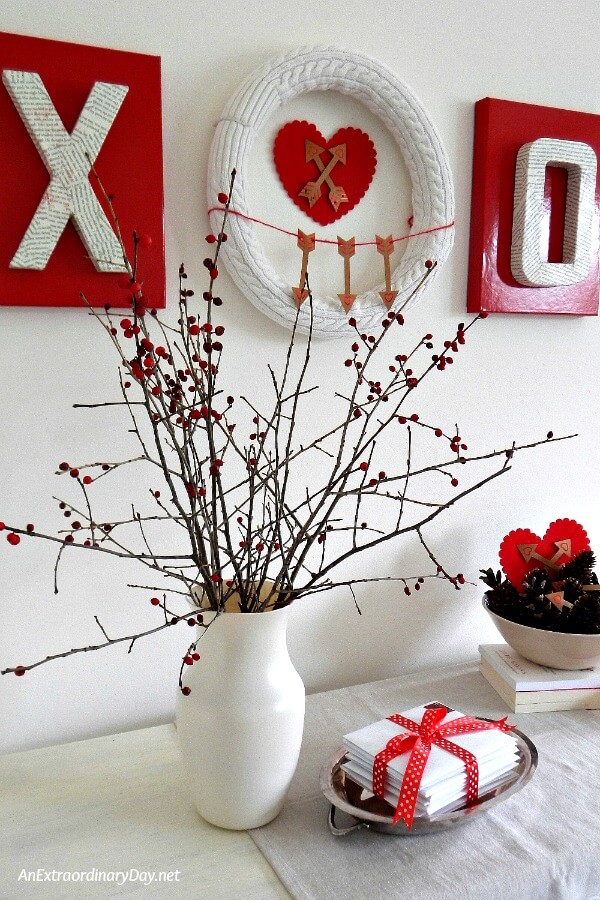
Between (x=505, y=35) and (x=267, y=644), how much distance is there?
3.43 feet

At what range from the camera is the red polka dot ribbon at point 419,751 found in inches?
34.7

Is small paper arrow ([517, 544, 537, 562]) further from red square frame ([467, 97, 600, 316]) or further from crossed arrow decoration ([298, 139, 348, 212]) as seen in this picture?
crossed arrow decoration ([298, 139, 348, 212])

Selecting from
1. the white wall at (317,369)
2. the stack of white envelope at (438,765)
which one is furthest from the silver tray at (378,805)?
the white wall at (317,369)

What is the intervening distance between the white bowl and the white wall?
19 centimetres

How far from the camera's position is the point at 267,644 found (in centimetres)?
91

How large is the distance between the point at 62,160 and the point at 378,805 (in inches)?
34.1

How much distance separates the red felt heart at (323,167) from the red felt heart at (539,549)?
597mm

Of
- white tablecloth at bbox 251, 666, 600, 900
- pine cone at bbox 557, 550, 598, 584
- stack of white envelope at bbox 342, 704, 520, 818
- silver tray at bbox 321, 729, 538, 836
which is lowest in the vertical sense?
white tablecloth at bbox 251, 666, 600, 900

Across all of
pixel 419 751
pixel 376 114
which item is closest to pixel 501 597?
pixel 419 751

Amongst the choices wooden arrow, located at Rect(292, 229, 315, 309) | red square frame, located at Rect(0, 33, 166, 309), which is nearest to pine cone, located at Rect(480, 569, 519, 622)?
wooden arrow, located at Rect(292, 229, 315, 309)

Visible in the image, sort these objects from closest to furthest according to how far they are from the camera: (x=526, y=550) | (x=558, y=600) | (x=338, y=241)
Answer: (x=338, y=241) < (x=558, y=600) < (x=526, y=550)

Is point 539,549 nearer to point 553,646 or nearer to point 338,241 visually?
point 553,646

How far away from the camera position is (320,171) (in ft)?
3.85

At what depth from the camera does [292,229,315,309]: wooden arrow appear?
3.51 ft
